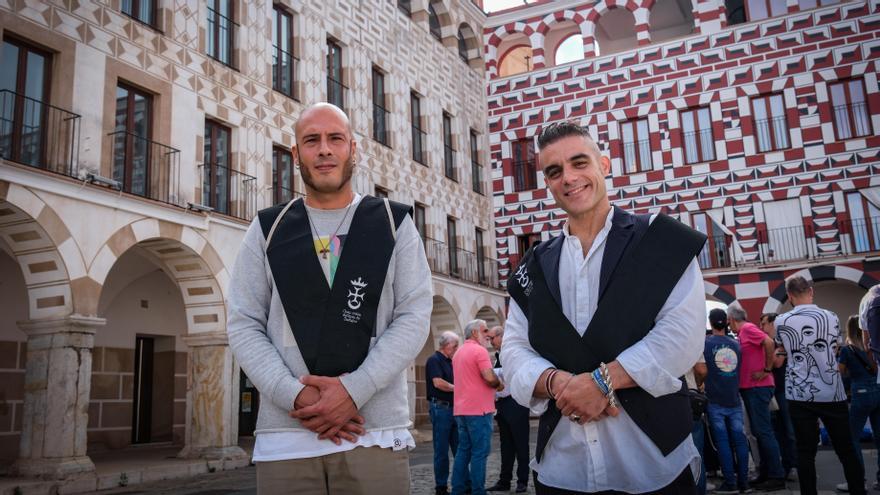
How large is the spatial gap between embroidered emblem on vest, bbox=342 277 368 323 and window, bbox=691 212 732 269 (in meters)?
21.0

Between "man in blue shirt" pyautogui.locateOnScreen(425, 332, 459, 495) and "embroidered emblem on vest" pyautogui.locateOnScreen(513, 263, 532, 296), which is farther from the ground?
"embroidered emblem on vest" pyautogui.locateOnScreen(513, 263, 532, 296)

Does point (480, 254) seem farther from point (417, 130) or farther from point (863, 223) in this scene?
point (863, 223)

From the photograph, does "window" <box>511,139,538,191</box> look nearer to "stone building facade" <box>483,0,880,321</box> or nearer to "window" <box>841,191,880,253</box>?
"stone building facade" <box>483,0,880,321</box>

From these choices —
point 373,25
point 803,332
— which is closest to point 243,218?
point 373,25

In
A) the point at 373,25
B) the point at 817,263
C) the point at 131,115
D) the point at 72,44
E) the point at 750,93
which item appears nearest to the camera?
the point at 72,44

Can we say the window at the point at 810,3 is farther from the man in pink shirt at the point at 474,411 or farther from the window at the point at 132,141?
the man in pink shirt at the point at 474,411

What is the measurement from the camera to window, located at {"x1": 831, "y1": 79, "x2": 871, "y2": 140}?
A: 21.4 meters

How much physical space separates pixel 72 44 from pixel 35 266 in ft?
11.1

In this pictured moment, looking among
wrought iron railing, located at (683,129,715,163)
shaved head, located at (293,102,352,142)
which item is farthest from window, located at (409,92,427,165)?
shaved head, located at (293,102,352,142)

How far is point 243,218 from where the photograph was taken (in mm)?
13938

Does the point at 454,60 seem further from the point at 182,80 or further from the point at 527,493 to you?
the point at 527,493

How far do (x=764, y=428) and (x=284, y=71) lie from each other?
12290 mm

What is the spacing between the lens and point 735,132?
22.7 metres

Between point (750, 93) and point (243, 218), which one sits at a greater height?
point (750, 93)
